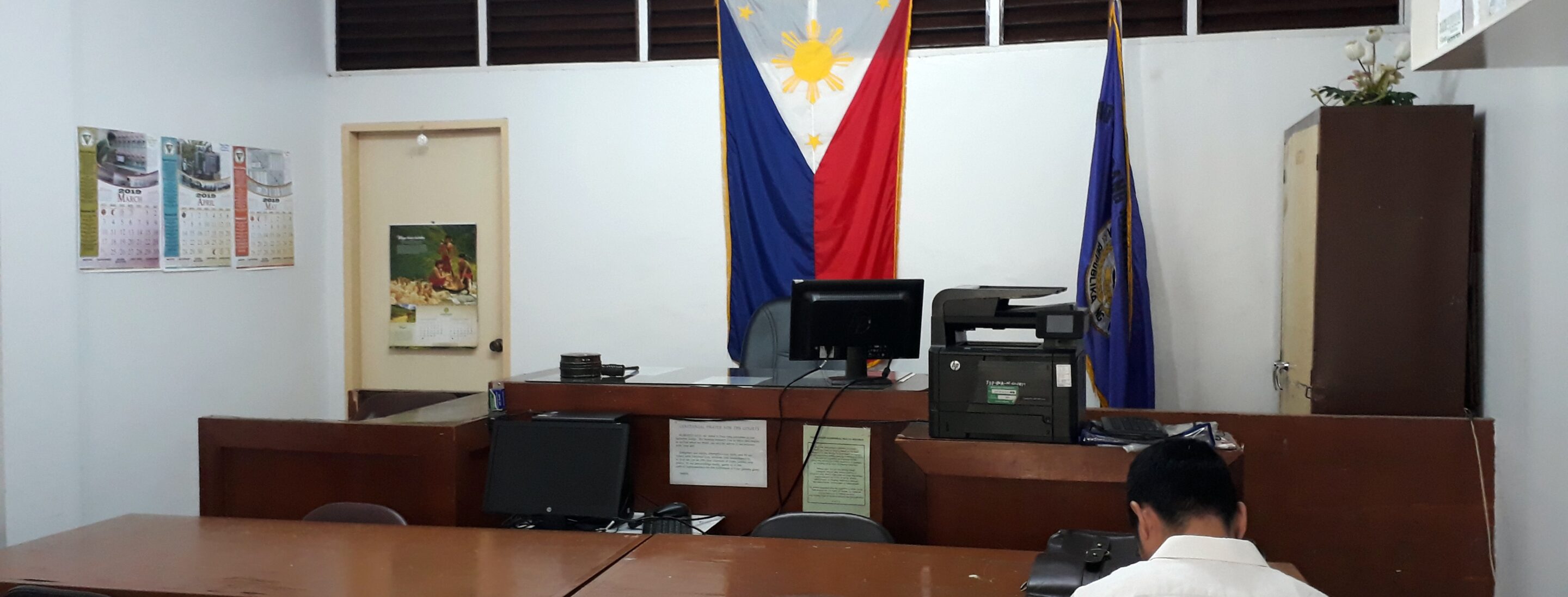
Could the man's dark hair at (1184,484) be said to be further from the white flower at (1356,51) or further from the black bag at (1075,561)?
the white flower at (1356,51)

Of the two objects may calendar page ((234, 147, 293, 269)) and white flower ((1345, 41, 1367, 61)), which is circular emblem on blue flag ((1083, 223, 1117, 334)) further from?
may calendar page ((234, 147, 293, 269))

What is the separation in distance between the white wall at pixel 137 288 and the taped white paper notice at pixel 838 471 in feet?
8.79

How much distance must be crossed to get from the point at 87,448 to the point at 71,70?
4.45 feet

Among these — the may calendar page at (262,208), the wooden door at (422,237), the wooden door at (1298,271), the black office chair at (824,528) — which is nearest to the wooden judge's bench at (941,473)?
the black office chair at (824,528)

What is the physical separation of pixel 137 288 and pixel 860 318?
2.84 metres

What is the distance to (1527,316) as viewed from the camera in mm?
3033

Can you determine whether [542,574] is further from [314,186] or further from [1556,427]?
[314,186]

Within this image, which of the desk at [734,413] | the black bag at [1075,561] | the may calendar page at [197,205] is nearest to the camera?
the black bag at [1075,561]

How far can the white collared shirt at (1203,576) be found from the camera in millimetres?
1635

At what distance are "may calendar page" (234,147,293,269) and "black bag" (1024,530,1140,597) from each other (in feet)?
12.6

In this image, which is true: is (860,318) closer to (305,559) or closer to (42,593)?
(305,559)

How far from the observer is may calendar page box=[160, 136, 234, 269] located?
4273 mm

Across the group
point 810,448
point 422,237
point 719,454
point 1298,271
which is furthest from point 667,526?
point 422,237

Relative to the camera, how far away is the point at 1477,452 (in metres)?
2.86
